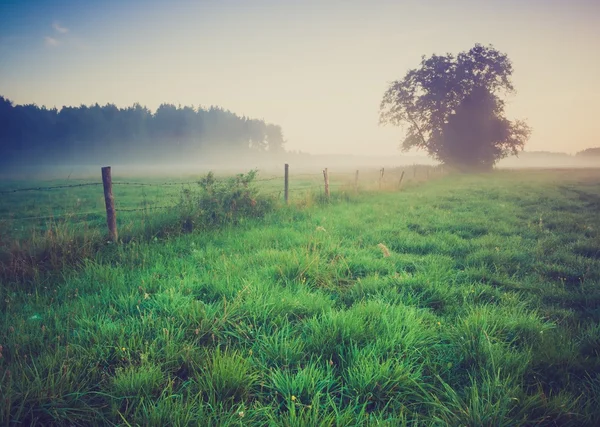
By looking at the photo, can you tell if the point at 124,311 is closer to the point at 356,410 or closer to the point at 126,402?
the point at 126,402

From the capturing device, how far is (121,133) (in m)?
82.4

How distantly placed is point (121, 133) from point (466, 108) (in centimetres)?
8764

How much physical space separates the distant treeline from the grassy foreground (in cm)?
8887

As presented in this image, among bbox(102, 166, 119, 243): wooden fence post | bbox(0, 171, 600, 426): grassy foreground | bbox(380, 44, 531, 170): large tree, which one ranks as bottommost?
bbox(0, 171, 600, 426): grassy foreground

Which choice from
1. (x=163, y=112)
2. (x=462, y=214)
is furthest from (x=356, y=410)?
(x=163, y=112)

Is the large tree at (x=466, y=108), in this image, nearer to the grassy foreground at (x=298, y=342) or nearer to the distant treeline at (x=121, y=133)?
the grassy foreground at (x=298, y=342)

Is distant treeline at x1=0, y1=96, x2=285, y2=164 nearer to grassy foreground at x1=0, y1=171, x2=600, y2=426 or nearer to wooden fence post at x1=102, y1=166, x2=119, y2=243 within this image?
wooden fence post at x1=102, y1=166, x2=119, y2=243

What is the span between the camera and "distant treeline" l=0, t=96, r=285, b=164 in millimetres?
67562

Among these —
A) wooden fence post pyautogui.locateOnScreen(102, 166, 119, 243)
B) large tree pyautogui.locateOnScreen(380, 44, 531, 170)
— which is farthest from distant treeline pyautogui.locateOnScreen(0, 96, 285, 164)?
wooden fence post pyautogui.locateOnScreen(102, 166, 119, 243)

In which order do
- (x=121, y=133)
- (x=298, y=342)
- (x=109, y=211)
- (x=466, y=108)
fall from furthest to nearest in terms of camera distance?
(x=121, y=133)
(x=466, y=108)
(x=109, y=211)
(x=298, y=342)

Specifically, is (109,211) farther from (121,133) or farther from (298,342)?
(121,133)

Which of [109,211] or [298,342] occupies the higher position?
[109,211]

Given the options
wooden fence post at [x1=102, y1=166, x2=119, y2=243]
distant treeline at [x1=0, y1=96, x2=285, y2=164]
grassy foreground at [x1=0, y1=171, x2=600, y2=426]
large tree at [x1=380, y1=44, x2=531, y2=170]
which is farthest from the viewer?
distant treeline at [x1=0, y1=96, x2=285, y2=164]

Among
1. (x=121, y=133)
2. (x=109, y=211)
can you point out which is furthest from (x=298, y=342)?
(x=121, y=133)
